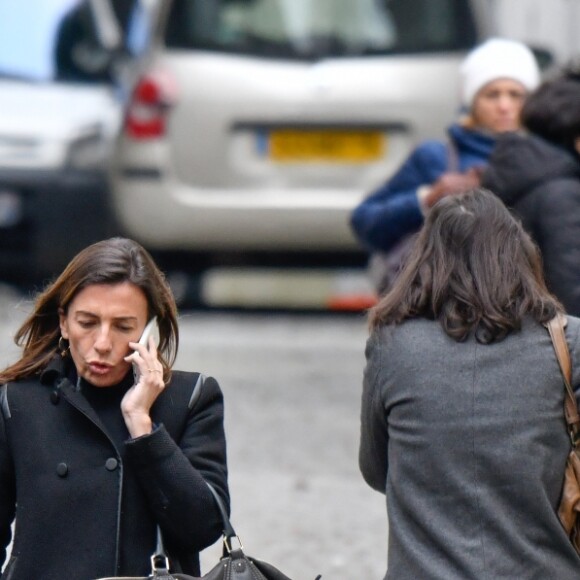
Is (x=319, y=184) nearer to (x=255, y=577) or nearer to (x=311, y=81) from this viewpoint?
(x=311, y=81)

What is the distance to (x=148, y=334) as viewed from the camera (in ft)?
11.6

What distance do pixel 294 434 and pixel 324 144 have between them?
224 cm

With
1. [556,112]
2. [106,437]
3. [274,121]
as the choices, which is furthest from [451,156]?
[274,121]

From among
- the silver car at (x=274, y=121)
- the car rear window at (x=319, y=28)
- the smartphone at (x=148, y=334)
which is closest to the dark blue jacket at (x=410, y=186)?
the smartphone at (x=148, y=334)

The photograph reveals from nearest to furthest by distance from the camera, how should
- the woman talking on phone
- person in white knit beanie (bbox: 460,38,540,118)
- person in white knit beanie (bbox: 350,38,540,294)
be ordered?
the woman talking on phone
person in white knit beanie (bbox: 350,38,540,294)
person in white knit beanie (bbox: 460,38,540,118)

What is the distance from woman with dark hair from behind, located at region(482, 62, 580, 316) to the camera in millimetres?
4535

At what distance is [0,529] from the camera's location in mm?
3531

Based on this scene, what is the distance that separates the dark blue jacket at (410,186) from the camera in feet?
18.5

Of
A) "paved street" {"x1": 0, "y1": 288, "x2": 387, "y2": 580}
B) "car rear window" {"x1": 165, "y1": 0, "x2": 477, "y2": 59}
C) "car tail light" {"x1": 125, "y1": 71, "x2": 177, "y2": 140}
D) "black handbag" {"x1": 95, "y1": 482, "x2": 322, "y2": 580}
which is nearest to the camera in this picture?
"black handbag" {"x1": 95, "y1": 482, "x2": 322, "y2": 580}

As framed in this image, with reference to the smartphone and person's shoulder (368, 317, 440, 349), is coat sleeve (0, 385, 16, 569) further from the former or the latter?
person's shoulder (368, 317, 440, 349)

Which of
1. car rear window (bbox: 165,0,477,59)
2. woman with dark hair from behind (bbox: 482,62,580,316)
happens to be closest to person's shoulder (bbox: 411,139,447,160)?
woman with dark hair from behind (bbox: 482,62,580,316)

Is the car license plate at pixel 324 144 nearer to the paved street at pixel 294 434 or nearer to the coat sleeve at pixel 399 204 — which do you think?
the paved street at pixel 294 434

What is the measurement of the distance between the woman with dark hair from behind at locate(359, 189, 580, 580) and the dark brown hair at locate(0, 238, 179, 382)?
396mm

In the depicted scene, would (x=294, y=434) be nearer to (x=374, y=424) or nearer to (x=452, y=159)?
(x=452, y=159)
